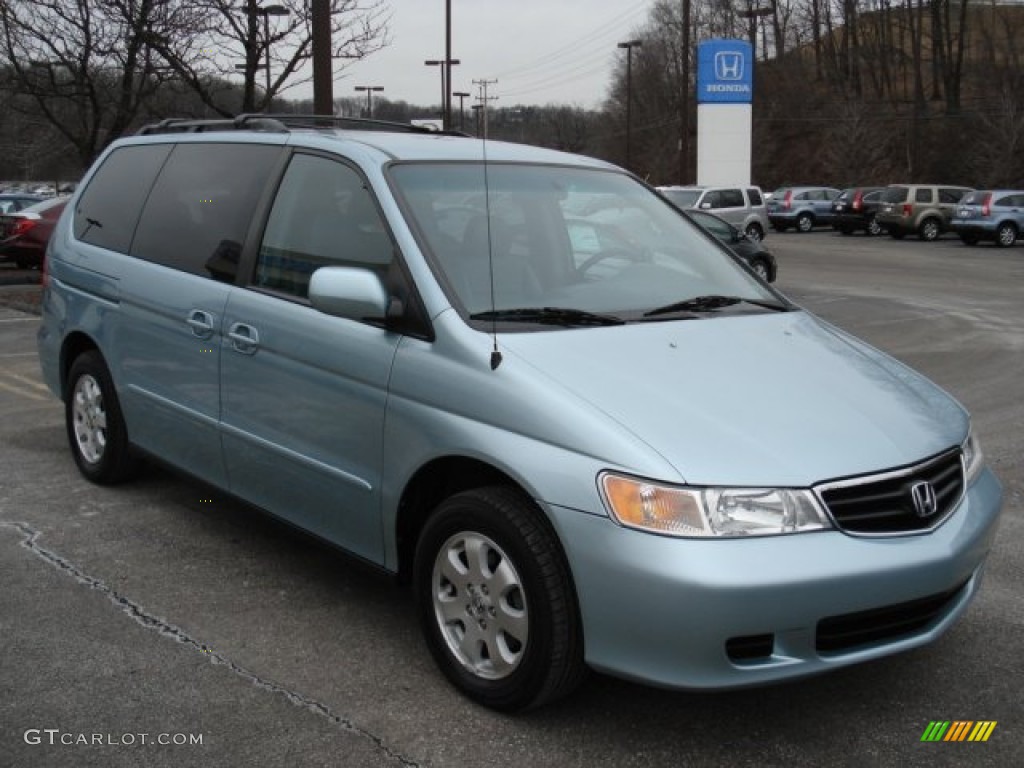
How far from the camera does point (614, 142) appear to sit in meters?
89.3

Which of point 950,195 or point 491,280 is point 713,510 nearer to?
point 491,280

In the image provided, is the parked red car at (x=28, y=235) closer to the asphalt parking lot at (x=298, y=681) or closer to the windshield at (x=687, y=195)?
the asphalt parking lot at (x=298, y=681)

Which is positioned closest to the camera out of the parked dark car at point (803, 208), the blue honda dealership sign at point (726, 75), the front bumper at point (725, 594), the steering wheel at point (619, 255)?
the front bumper at point (725, 594)

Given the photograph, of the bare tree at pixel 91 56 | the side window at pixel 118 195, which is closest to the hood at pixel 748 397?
the side window at pixel 118 195

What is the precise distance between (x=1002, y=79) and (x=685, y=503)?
63976 millimetres

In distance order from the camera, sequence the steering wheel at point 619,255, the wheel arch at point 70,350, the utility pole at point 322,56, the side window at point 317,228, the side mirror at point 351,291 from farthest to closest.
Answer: the utility pole at point 322,56
the wheel arch at point 70,350
the steering wheel at point 619,255
the side window at point 317,228
the side mirror at point 351,291

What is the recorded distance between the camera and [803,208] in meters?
42.8

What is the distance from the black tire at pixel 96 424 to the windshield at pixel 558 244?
2.28 m

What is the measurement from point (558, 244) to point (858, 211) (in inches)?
1495

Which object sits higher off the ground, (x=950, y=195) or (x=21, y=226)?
(x=950, y=195)

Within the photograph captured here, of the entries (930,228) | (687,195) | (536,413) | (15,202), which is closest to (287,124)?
(536,413)

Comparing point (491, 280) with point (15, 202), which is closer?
point (491, 280)

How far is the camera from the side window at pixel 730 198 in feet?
106

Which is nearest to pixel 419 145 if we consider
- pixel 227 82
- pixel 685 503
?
pixel 685 503
